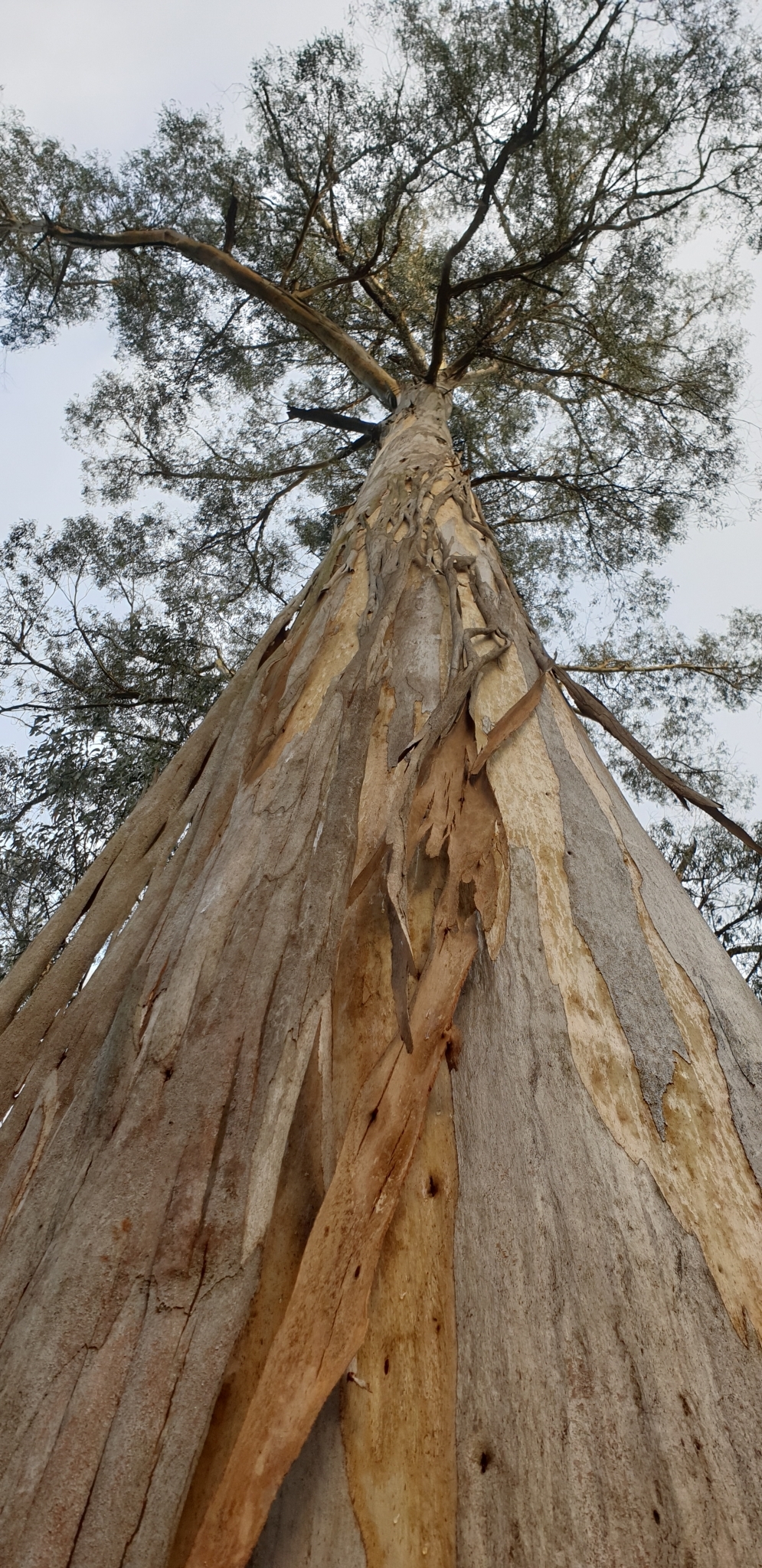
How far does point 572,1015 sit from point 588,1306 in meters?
0.32

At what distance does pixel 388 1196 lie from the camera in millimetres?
757

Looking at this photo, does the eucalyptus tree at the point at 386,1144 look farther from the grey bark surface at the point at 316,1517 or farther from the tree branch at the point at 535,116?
the tree branch at the point at 535,116

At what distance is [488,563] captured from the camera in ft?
7.52

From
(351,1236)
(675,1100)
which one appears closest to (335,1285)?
(351,1236)

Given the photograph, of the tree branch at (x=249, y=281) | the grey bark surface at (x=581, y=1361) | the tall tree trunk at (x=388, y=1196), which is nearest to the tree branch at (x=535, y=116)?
the tree branch at (x=249, y=281)

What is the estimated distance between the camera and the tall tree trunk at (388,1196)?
23.8 inches

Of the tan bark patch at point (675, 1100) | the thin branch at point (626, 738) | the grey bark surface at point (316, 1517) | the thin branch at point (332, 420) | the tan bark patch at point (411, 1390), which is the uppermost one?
the thin branch at point (332, 420)

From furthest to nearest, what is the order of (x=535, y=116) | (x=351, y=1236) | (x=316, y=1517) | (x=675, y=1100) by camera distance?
(x=535, y=116)
(x=675, y=1100)
(x=351, y=1236)
(x=316, y=1517)

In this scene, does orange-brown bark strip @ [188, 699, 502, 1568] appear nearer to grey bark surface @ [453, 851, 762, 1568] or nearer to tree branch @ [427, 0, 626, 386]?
grey bark surface @ [453, 851, 762, 1568]

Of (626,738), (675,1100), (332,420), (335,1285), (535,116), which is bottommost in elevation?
(335,1285)

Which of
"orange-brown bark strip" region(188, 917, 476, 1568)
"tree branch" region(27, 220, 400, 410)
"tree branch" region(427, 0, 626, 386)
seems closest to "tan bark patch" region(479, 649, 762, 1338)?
"orange-brown bark strip" region(188, 917, 476, 1568)

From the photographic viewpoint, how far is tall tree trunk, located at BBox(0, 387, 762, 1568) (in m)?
0.60

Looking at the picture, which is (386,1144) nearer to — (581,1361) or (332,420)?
(581,1361)

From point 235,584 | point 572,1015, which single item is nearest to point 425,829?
point 572,1015
